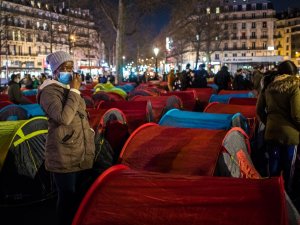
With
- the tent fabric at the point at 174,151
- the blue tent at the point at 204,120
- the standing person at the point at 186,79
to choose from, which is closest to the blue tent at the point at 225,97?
the blue tent at the point at 204,120

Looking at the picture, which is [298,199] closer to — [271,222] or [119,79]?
[271,222]

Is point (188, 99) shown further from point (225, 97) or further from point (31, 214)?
point (31, 214)

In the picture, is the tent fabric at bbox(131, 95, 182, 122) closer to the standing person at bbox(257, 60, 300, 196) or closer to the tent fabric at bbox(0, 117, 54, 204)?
the tent fabric at bbox(0, 117, 54, 204)

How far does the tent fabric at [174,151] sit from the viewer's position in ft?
16.5

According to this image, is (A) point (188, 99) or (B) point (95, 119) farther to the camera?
(A) point (188, 99)

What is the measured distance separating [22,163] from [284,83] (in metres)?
4.07

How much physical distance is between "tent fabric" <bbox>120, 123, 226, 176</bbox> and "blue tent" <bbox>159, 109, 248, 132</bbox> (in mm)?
1223

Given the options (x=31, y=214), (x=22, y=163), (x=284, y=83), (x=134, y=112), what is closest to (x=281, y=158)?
(x=284, y=83)

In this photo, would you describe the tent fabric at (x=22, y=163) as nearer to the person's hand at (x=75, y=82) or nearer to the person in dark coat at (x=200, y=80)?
the person's hand at (x=75, y=82)

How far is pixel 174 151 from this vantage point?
17.5ft

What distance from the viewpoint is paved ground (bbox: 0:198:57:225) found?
5.87m

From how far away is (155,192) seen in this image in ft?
10.2

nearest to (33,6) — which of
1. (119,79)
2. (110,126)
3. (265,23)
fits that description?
(265,23)

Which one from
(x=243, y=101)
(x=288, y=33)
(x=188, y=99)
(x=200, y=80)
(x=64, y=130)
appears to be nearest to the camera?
(x=64, y=130)
